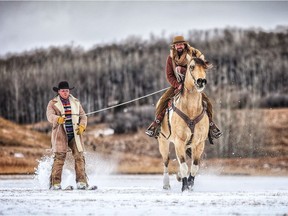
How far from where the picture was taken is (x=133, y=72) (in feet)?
231

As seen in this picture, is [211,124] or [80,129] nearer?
[80,129]

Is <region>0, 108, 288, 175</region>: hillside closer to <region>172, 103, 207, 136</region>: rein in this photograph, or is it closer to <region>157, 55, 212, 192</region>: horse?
<region>157, 55, 212, 192</region>: horse

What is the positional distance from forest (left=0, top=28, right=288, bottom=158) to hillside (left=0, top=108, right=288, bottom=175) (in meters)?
3.43

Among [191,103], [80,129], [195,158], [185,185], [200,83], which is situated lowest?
[185,185]

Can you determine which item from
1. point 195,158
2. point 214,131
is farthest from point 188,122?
point 214,131

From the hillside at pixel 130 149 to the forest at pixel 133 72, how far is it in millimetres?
3430

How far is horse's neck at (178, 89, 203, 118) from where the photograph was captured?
14359 mm

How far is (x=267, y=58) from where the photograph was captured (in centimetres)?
6819

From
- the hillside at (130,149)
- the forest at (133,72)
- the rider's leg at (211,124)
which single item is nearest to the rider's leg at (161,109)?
the rider's leg at (211,124)

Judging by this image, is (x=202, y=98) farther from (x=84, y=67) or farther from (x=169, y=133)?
(x=84, y=67)

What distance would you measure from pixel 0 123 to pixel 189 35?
74.1ft

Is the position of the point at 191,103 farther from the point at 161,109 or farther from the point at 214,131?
the point at 161,109

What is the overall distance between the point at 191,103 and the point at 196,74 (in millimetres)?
959

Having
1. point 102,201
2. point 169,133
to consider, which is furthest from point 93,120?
point 102,201
